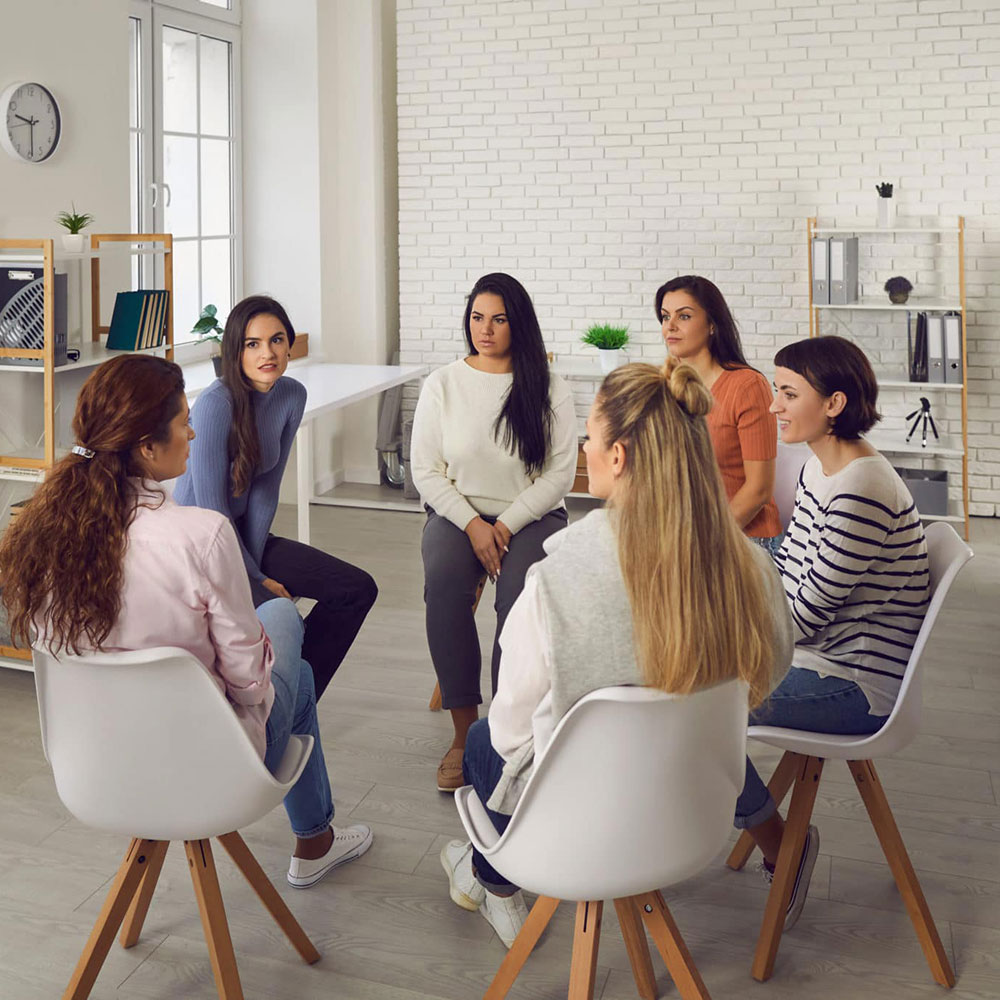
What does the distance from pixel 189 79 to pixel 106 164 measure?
1294mm

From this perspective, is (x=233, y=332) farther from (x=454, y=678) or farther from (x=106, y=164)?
(x=106, y=164)

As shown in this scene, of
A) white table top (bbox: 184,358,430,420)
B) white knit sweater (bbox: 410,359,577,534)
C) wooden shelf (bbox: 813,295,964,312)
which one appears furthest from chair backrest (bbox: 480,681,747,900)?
wooden shelf (bbox: 813,295,964,312)

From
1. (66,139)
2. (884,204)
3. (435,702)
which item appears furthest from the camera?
(884,204)

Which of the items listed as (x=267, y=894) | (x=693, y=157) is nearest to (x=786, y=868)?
(x=267, y=894)

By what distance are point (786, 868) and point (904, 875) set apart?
0.74 feet

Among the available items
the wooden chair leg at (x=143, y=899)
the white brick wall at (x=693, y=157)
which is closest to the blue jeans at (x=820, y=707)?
the wooden chair leg at (x=143, y=899)

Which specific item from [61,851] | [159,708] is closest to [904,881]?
[159,708]

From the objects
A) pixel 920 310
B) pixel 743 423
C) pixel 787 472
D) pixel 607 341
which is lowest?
pixel 787 472

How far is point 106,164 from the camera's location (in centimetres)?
498

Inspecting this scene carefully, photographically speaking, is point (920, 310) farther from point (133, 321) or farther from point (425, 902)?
point (425, 902)

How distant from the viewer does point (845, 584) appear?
2.17 meters

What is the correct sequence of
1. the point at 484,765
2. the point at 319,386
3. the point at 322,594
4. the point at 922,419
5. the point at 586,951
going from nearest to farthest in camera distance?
the point at 586,951
the point at 484,765
the point at 322,594
the point at 319,386
the point at 922,419

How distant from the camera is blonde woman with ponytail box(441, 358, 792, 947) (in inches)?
64.8

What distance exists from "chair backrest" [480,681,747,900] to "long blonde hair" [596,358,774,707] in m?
0.05
